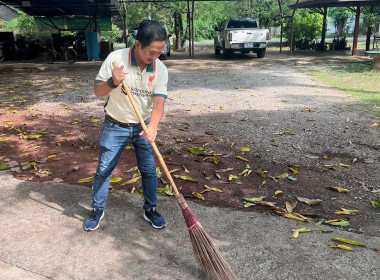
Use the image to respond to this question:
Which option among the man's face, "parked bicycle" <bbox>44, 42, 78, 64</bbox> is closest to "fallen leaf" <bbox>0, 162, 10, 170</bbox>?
the man's face

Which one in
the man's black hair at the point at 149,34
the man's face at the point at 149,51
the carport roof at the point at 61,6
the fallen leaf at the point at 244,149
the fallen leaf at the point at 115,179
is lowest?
the fallen leaf at the point at 115,179

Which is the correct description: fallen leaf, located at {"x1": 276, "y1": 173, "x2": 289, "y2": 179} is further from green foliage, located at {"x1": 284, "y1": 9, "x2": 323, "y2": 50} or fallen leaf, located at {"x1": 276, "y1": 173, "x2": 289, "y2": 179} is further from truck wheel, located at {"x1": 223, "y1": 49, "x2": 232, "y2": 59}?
green foliage, located at {"x1": 284, "y1": 9, "x2": 323, "y2": 50}

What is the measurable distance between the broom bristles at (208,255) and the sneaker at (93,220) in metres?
0.84

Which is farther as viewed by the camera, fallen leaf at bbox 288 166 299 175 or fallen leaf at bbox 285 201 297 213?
fallen leaf at bbox 288 166 299 175

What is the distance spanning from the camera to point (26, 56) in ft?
62.0

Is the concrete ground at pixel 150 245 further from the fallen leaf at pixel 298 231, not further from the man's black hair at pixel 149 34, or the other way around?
the man's black hair at pixel 149 34

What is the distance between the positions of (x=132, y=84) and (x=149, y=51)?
0.95 feet

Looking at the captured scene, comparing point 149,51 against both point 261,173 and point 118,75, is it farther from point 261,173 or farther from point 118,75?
point 261,173

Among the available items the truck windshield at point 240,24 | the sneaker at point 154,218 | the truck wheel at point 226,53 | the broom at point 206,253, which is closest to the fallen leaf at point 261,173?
the sneaker at point 154,218

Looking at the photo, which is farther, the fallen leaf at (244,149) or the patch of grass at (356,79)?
the patch of grass at (356,79)

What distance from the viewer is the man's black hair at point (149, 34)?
2479 millimetres

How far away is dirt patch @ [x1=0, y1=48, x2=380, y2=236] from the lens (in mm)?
3672

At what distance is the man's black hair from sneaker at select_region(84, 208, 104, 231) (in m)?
1.38

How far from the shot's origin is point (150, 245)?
2766mm
